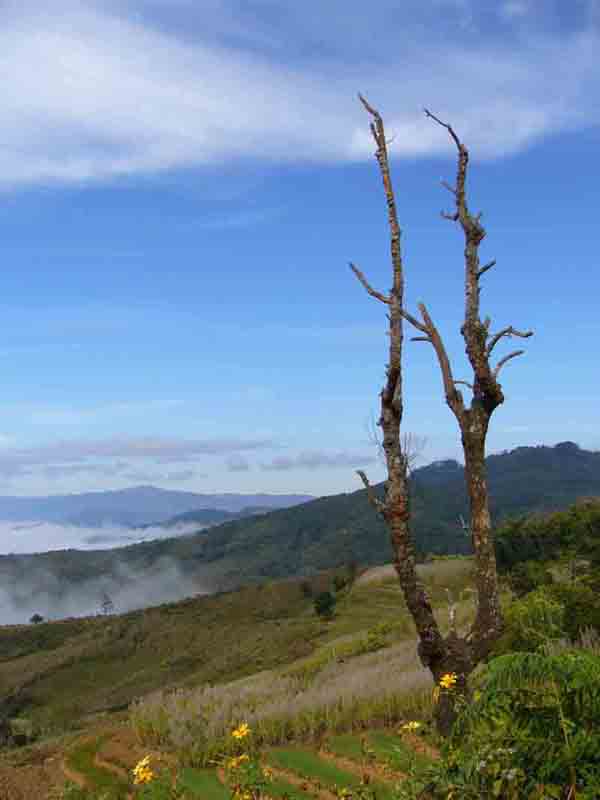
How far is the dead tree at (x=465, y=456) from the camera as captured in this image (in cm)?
742

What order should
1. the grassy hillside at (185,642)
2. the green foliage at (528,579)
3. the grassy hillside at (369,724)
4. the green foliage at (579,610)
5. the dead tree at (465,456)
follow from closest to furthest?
1. the grassy hillside at (369,724)
2. the dead tree at (465,456)
3. the green foliage at (579,610)
4. the green foliage at (528,579)
5. the grassy hillside at (185,642)

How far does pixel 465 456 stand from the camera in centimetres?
775

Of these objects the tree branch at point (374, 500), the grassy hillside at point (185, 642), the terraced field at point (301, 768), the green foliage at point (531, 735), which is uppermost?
the tree branch at point (374, 500)

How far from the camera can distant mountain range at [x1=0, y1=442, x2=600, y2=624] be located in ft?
440

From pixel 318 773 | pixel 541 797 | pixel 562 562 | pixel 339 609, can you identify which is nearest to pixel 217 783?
pixel 318 773

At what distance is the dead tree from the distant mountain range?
111 metres

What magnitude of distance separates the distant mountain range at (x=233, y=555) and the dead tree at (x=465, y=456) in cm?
11098

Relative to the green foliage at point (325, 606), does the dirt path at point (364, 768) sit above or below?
above

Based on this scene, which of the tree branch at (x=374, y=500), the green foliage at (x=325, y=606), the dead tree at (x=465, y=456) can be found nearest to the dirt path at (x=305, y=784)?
the dead tree at (x=465, y=456)

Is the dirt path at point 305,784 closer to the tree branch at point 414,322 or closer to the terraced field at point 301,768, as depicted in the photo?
the terraced field at point 301,768

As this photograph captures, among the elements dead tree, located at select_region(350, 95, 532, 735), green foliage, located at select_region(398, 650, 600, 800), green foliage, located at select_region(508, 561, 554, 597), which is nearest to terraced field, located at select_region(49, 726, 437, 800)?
dead tree, located at select_region(350, 95, 532, 735)

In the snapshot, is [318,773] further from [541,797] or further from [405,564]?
[541,797]

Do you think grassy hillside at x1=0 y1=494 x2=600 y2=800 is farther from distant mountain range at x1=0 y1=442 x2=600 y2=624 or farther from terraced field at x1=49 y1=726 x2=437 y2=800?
distant mountain range at x1=0 y1=442 x2=600 y2=624

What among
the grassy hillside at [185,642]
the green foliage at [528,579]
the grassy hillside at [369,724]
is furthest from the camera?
the grassy hillside at [185,642]
